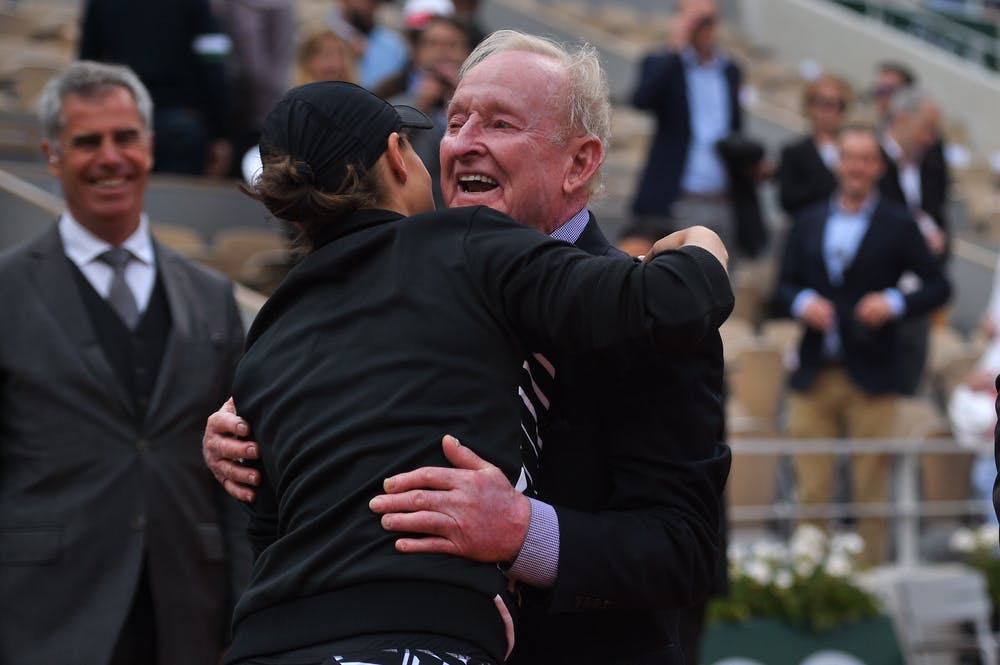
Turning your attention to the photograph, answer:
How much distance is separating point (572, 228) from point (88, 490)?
5.50 ft

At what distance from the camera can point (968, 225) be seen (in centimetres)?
1491

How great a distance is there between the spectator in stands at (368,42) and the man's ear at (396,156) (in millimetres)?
5648

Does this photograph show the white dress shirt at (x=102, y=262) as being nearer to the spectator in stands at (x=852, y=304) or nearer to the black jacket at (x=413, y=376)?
the black jacket at (x=413, y=376)

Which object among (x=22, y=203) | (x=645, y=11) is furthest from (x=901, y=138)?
(x=645, y=11)

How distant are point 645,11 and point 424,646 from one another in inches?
709

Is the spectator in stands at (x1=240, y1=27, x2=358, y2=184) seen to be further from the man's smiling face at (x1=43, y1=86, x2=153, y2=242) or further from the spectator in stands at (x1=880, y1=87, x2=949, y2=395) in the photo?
the spectator in stands at (x1=880, y1=87, x2=949, y2=395)

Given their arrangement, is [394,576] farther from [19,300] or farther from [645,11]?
[645,11]

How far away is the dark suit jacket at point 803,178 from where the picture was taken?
981cm

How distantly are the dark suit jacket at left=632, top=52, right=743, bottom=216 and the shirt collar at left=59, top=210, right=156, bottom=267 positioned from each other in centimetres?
532

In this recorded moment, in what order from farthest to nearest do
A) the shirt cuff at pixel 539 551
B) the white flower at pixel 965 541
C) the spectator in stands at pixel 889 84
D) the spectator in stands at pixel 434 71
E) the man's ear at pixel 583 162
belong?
the spectator in stands at pixel 889 84 < the white flower at pixel 965 541 < the spectator in stands at pixel 434 71 < the man's ear at pixel 583 162 < the shirt cuff at pixel 539 551

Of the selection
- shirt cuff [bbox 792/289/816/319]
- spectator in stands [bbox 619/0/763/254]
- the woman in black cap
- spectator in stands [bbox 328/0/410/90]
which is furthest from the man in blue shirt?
the woman in black cap

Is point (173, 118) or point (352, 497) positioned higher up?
point (352, 497)

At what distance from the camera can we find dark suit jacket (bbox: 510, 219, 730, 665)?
8.40 ft

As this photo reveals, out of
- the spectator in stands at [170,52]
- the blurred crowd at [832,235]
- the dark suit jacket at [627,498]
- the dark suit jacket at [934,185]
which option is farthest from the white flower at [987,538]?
the dark suit jacket at [627,498]
